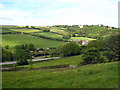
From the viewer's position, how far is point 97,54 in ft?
162

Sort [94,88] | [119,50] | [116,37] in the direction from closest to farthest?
[94,88] < [116,37] < [119,50]

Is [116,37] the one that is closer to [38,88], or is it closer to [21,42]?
[38,88]

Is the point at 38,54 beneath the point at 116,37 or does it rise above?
beneath

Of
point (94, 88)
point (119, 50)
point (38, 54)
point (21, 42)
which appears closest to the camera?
point (94, 88)

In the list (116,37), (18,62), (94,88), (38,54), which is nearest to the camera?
(94,88)

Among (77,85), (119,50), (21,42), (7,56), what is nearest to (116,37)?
(119,50)

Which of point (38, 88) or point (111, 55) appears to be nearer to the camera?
point (38, 88)

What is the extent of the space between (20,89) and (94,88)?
6.65m

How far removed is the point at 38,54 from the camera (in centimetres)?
9094

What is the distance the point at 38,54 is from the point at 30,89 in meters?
78.1

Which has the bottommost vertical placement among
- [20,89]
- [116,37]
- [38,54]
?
[38,54]

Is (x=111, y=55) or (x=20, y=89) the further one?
(x=111, y=55)

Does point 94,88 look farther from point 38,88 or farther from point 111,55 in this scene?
point 111,55

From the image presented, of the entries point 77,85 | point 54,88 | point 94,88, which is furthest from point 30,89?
point 94,88
